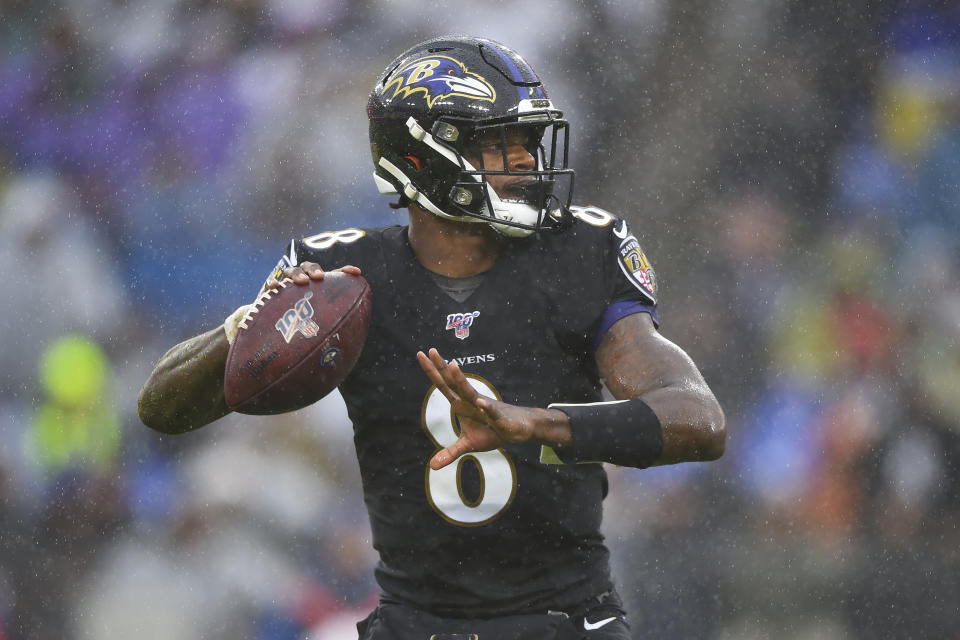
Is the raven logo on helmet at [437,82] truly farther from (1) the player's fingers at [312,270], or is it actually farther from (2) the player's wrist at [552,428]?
(2) the player's wrist at [552,428]

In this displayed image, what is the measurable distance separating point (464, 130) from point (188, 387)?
2.64ft

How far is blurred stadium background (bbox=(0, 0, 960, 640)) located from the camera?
4.30 meters

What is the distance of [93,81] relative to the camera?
15.4 ft

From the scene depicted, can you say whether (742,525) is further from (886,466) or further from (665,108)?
(665,108)

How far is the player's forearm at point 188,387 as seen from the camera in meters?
2.32

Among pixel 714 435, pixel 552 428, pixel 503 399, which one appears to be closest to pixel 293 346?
pixel 503 399

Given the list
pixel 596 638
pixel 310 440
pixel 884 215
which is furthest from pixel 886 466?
pixel 596 638

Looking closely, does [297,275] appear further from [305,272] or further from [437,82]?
[437,82]

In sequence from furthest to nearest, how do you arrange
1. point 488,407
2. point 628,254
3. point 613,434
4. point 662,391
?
point 628,254 < point 662,391 < point 613,434 < point 488,407

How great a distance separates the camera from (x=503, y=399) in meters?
2.30

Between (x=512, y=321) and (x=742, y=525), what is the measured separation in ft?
7.61

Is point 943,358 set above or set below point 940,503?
above

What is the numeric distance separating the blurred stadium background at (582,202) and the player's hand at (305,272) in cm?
217

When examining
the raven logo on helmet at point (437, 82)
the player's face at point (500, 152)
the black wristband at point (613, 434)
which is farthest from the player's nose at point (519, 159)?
the black wristband at point (613, 434)
